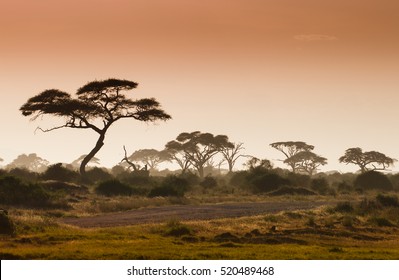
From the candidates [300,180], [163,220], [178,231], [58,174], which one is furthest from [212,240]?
[300,180]

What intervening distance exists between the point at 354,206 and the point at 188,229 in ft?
65.0

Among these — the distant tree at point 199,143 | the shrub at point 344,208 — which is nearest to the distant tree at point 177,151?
the distant tree at point 199,143

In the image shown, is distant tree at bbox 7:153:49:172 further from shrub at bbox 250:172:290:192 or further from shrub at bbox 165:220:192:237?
shrub at bbox 165:220:192:237

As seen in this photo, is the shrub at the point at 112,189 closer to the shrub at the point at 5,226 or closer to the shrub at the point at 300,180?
the shrub at the point at 300,180

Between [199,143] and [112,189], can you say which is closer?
[112,189]

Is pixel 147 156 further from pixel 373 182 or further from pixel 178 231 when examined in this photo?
pixel 178 231

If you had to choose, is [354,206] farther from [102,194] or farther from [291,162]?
[291,162]

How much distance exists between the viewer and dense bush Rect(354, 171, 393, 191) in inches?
3110

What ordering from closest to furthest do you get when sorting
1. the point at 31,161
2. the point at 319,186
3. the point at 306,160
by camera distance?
1. the point at 319,186
2. the point at 306,160
3. the point at 31,161

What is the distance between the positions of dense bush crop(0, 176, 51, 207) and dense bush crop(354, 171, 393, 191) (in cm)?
4748

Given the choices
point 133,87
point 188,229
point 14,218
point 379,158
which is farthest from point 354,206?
point 379,158

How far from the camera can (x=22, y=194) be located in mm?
40781

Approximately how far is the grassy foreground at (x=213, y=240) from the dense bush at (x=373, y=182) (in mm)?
47080

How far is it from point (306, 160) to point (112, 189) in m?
72.2
